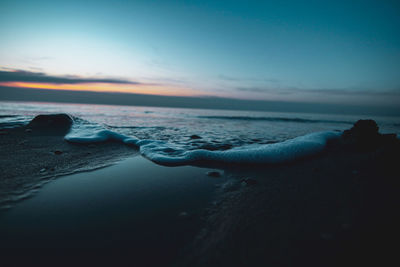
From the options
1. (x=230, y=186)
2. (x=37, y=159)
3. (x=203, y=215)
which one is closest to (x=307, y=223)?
(x=203, y=215)

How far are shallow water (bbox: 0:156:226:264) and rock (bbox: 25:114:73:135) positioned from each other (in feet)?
13.5

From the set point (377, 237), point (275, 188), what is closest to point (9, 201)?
point (275, 188)

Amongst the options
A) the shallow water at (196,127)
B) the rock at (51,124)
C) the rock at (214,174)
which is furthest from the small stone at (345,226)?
the rock at (51,124)

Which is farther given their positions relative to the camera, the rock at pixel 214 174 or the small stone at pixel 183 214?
the rock at pixel 214 174

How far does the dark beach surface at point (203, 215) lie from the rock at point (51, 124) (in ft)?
10.5

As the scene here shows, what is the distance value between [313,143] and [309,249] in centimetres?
322

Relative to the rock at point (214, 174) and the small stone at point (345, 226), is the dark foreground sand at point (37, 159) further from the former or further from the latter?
the small stone at point (345, 226)

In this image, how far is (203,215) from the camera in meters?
1.58

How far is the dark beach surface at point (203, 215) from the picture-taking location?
3.67ft

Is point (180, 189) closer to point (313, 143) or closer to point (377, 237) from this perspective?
point (377, 237)

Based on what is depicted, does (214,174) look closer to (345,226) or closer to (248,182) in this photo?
(248,182)

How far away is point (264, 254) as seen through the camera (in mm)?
1128

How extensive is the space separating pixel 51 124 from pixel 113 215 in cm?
596

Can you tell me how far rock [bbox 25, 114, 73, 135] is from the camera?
546 centimetres
